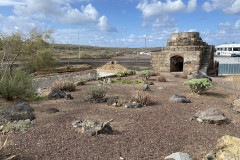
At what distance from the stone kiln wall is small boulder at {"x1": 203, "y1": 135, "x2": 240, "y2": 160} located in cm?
1309

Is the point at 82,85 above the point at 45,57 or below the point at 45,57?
→ below

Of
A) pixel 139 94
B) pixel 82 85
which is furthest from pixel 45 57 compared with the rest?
pixel 139 94

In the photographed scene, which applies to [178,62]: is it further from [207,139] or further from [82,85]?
[207,139]

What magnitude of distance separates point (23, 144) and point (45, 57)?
75.5 ft

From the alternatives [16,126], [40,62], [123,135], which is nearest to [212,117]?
[123,135]

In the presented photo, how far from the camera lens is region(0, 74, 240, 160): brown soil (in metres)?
3.73

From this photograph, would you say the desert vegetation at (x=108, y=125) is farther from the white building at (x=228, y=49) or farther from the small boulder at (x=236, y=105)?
the white building at (x=228, y=49)

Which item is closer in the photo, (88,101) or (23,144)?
(23,144)

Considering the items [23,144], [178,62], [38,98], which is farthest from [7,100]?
[178,62]

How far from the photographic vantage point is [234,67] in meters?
25.0

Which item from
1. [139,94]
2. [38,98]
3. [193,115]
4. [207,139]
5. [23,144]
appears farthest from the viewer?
[38,98]

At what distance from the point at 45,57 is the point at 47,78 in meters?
12.1

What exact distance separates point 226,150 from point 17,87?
23.7ft

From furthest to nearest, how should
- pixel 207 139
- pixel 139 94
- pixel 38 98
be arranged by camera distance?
pixel 38 98 < pixel 139 94 < pixel 207 139
